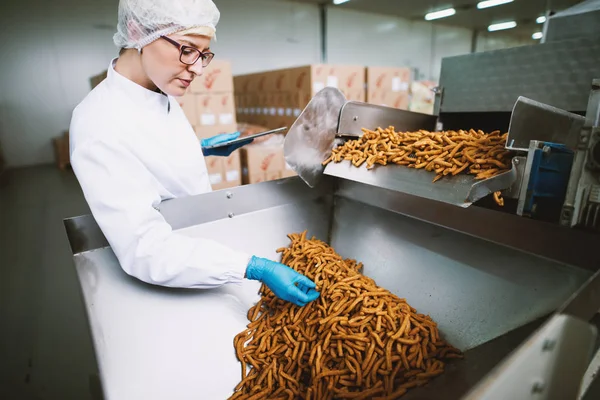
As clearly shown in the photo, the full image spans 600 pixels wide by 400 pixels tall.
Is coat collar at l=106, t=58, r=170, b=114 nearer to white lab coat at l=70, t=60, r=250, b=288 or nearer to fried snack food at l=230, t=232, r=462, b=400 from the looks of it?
white lab coat at l=70, t=60, r=250, b=288

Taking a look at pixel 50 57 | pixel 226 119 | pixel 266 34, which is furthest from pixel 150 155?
pixel 266 34

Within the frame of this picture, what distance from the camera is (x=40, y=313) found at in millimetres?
2590

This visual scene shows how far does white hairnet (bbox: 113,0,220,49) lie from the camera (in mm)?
1306

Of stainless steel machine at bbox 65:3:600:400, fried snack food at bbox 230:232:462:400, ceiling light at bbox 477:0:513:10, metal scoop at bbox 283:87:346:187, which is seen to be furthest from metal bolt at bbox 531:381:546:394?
ceiling light at bbox 477:0:513:10

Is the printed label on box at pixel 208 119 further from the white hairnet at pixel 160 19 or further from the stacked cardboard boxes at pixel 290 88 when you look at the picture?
the white hairnet at pixel 160 19

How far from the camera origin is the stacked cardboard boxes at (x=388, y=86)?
15.9 feet

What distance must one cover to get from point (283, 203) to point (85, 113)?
96 cm

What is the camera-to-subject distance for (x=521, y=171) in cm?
99

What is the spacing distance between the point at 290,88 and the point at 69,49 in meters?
4.92

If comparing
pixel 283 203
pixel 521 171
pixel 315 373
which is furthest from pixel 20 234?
pixel 521 171

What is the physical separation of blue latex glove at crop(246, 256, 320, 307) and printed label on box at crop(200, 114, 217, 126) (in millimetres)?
2983

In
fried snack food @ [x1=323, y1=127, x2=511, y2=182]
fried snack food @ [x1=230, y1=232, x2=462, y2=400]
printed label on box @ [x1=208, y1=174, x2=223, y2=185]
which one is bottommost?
printed label on box @ [x1=208, y1=174, x2=223, y2=185]

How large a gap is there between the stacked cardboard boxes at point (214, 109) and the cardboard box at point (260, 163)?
0.22 m

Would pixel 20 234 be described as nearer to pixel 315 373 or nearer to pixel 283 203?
pixel 283 203
